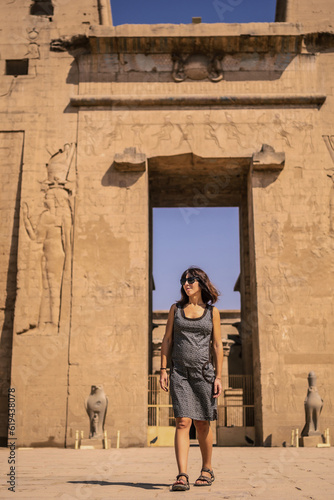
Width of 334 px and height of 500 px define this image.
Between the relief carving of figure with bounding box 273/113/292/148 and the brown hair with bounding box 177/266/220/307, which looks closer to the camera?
the brown hair with bounding box 177/266/220/307

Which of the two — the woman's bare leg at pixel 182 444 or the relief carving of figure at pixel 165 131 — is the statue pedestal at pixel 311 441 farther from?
the woman's bare leg at pixel 182 444

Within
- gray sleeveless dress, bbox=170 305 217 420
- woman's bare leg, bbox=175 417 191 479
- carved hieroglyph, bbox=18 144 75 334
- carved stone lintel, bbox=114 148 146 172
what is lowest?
woman's bare leg, bbox=175 417 191 479

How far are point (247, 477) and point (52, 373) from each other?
795 centimetres

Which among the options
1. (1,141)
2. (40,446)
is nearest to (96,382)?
(40,446)

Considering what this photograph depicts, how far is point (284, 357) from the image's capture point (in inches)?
477

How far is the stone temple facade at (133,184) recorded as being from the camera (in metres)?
12.1

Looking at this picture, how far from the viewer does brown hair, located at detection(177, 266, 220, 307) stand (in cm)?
444

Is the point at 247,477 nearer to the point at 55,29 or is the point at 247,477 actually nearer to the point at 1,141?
the point at 1,141

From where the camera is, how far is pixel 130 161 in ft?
42.7

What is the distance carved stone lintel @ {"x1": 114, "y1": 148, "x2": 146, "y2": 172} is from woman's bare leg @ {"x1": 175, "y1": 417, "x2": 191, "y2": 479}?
942 centimetres

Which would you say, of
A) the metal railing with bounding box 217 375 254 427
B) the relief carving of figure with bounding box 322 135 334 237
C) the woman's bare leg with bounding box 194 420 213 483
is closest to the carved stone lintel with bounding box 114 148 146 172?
the relief carving of figure with bounding box 322 135 334 237

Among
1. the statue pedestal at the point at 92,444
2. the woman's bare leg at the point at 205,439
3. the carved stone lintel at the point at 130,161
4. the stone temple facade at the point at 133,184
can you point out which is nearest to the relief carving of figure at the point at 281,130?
the stone temple facade at the point at 133,184

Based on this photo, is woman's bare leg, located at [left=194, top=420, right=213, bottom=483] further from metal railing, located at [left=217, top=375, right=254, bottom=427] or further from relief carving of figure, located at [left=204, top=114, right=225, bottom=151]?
relief carving of figure, located at [left=204, top=114, right=225, bottom=151]

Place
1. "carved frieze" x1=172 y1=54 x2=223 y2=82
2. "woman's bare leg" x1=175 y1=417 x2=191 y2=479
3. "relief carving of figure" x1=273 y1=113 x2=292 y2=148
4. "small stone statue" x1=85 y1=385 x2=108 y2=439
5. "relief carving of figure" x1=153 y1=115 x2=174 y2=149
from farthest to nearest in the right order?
"carved frieze" x1=172 y1=54 x2=223 y2=82, "relief carving of figure" x1=153 y1=115 x2=174 y2=149, "relief carving of figure" x1=273 y1=113 x2=292 y2=148, "small stone statue" x1=85 y1=385 x2=108 y2=439, "woman's bare leg" x1=175 y1=417 x2=191 y2=479
